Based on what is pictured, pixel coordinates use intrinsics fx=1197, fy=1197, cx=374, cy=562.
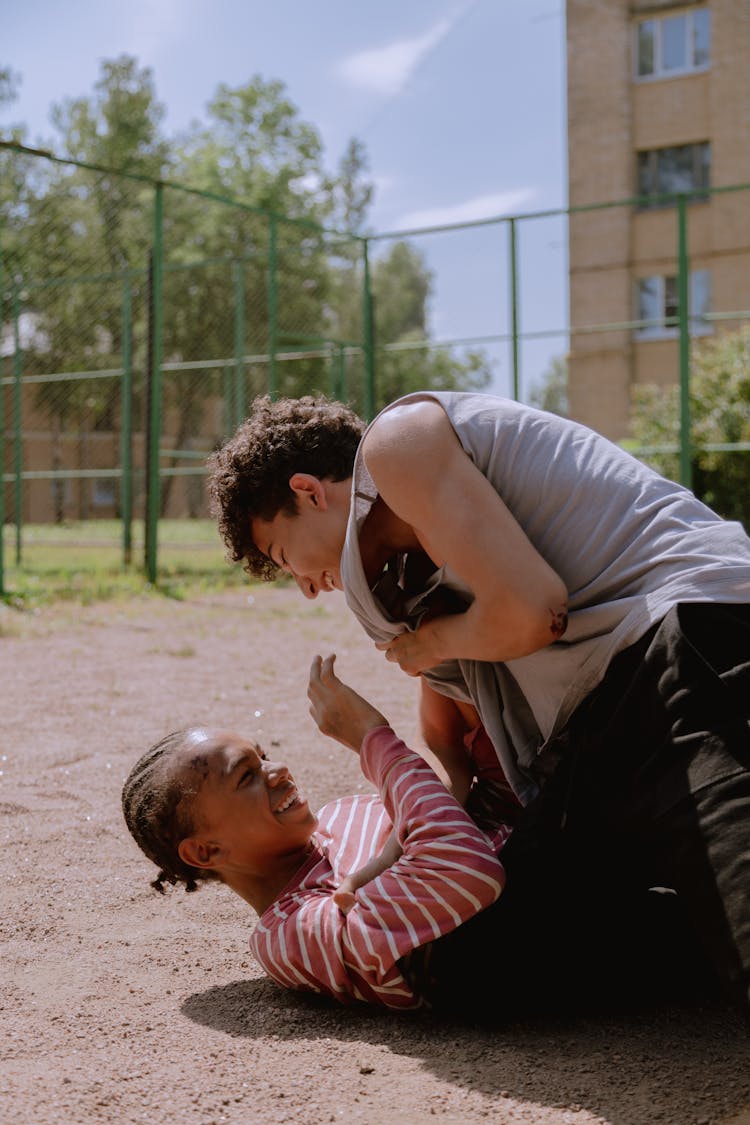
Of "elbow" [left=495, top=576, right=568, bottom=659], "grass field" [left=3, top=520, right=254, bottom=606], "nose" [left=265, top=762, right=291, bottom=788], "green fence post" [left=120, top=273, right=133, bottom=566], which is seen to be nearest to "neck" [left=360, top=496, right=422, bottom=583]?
"elbow" [left=495, top=576, right=568, bottom=659]

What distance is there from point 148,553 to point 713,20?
15587 millimetres

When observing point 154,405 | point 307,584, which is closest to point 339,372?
point 154,405

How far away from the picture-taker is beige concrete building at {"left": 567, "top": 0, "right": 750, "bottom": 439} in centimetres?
1895

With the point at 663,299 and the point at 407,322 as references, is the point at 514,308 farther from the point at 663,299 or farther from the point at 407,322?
the point at 407,322

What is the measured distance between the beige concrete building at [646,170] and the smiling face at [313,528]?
55.6 feet

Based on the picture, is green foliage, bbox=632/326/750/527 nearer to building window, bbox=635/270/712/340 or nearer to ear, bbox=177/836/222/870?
building window, bbox=635/270/712/340

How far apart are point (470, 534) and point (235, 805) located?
73 cm

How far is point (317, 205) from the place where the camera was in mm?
33812

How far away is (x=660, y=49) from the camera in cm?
2052

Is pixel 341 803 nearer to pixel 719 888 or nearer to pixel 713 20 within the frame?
pixel 719 888

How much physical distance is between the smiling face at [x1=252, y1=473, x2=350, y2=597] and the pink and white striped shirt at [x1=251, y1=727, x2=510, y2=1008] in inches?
13.7

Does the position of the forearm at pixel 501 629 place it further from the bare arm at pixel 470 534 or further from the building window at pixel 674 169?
the building window at pixel 674 169

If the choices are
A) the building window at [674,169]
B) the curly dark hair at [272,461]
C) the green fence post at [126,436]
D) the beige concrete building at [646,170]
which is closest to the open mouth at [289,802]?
the curly dark hair at [272,461]

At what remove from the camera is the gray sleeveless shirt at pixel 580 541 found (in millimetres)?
1931
